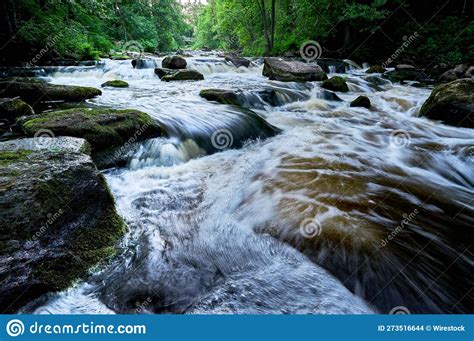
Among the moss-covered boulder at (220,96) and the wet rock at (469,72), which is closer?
the moss-covered boulder at (220,96)

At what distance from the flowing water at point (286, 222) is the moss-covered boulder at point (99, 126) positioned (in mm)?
273

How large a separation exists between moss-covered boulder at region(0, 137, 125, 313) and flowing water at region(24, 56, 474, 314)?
0.48 ft

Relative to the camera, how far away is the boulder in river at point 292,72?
1060 cm

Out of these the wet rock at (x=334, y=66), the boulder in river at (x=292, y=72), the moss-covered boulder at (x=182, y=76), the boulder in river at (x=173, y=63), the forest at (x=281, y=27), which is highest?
the forest at (x=281, y=27)

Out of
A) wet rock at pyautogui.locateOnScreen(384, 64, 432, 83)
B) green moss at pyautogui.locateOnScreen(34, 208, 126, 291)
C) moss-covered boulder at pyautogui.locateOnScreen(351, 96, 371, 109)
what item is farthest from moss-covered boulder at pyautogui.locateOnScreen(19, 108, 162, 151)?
wet rock at pyautogui.locateOnScreen(384, 64, 432, 83)

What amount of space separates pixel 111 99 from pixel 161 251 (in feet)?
17.7

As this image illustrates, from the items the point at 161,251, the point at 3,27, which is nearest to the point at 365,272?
the point at 161,251

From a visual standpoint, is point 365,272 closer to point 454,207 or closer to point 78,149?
point 454,207

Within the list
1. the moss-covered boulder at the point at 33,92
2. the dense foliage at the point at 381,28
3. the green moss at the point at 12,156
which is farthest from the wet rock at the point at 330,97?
the dense foliage at the point at 381,28

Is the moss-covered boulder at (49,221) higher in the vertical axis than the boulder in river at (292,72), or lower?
lower

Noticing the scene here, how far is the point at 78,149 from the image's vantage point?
9.05 ft

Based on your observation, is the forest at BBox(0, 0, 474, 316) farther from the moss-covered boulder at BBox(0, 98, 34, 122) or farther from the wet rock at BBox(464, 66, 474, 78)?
the wet rock at BBox(464, 66, 474, 78)

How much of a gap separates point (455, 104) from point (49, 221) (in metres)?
7.43

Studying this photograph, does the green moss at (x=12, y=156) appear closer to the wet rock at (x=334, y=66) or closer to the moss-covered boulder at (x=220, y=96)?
the moss-covered boulder at (x=220, y=96)
